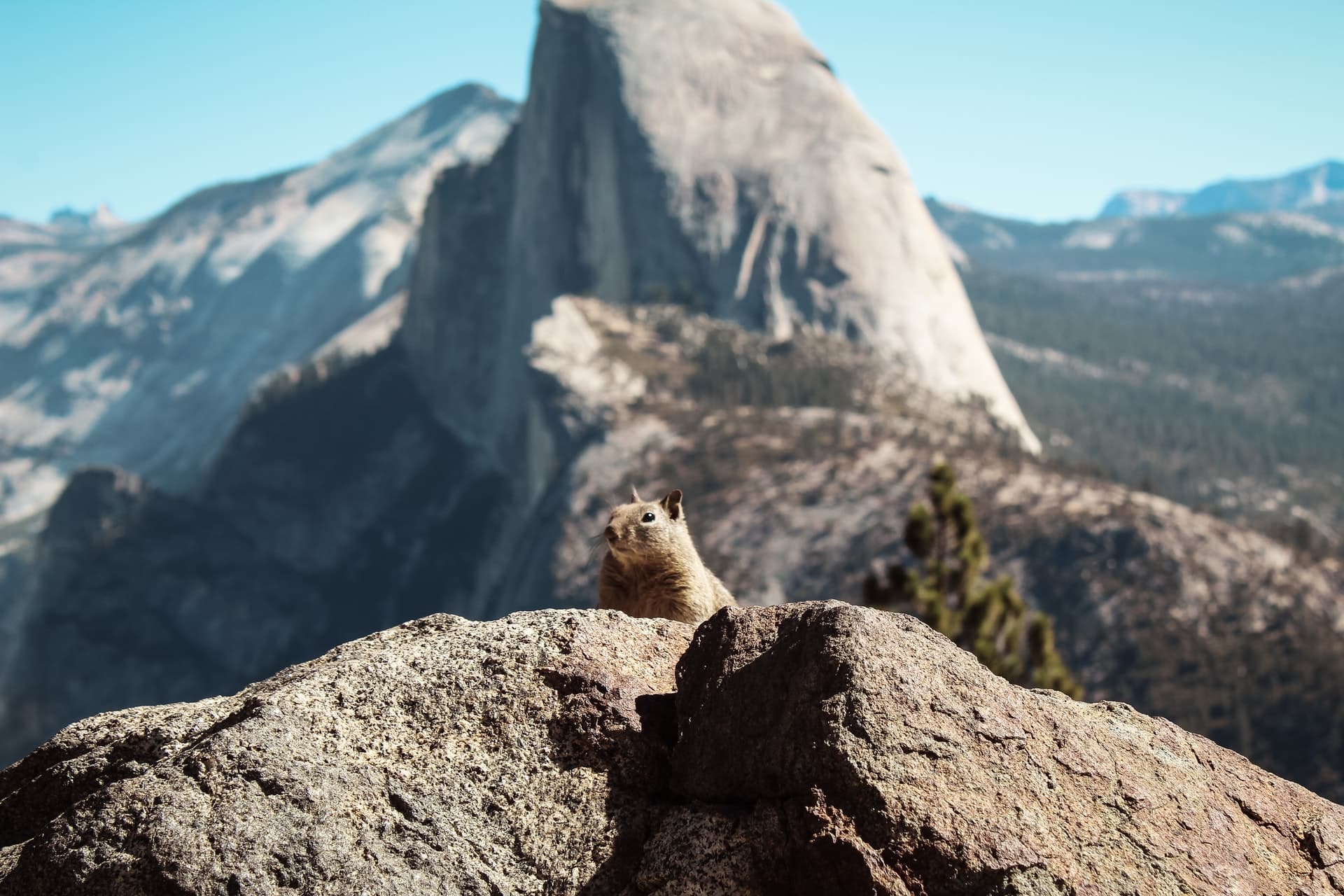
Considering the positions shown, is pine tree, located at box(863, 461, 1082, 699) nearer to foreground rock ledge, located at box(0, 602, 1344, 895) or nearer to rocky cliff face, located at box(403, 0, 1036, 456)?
foreground rock ledge, located at box(0, 602, 1344, 895)

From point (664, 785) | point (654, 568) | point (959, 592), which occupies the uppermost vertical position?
point (654, 568)

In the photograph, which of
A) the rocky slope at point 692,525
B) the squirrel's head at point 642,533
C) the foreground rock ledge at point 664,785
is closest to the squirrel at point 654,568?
the squirrel's head at point 642,533

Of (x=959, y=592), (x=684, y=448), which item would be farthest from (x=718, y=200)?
(x=959, y=592)

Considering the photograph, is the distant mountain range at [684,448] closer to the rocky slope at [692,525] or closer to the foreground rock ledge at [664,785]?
the rocky slope at [692,525]

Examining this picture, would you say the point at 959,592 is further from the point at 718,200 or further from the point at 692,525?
the point at 718,200

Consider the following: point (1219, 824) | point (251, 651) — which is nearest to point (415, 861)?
point (1219, 824)
